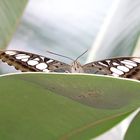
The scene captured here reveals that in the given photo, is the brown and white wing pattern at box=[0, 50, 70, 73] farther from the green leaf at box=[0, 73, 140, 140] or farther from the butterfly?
the green leaf at box=[0, 73, 140, 140]

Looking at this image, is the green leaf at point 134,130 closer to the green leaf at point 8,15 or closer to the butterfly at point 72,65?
the green leaf at point 8,15

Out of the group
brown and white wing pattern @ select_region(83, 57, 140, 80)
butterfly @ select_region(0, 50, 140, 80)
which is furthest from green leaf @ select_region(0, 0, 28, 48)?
brown and white wing pattern @ select_region(83, 57, 140, 80)

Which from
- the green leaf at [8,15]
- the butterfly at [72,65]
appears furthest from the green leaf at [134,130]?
the butterfly at [72,65]

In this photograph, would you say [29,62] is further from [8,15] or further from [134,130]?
[134,130]

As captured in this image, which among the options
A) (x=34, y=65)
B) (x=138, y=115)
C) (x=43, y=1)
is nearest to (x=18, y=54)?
(x=34, y=65)

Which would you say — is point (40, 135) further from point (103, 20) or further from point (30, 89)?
point (103, 20)

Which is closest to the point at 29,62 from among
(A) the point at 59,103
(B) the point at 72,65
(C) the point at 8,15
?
(B) the point at 72,65
